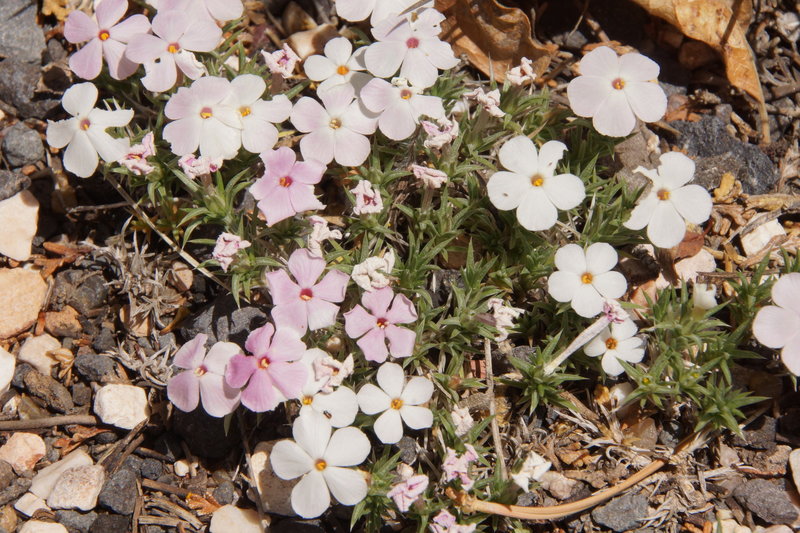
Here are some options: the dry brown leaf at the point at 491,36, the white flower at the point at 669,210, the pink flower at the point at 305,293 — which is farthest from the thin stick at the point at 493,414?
the dry brown leaf at the point at 491,36

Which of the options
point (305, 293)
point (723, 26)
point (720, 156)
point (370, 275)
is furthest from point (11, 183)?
point (723, 26)

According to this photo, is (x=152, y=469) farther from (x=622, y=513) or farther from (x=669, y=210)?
(x=669, y=210)

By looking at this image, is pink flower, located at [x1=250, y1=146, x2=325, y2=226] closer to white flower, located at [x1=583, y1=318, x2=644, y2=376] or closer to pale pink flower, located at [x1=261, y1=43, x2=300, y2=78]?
pale pink flower, located at [x1=261, y1=43, x2=300, y2=78]

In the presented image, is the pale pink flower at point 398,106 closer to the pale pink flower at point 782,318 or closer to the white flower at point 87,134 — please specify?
the white flower at point 87,134

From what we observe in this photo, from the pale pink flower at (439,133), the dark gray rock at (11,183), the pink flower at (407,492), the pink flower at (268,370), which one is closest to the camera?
the pink flower at (407,492)

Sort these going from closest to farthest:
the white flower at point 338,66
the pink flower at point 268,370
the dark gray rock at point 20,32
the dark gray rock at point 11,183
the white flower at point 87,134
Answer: the pink flower at point 268,370 < the white flower at point 87,134 < the white flower at point 338,66 < the dark gray rock at point 11,183 < the dark gray rock at point 20,32

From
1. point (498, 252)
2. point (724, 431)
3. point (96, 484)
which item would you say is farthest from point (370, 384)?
point (724, 431)
